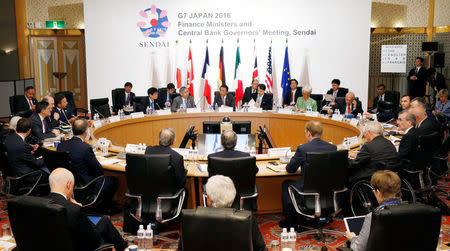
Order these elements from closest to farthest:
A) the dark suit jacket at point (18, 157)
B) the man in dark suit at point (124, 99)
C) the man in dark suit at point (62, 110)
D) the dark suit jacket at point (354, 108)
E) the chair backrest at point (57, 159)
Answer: the chair backrest at point (57, 159) < the dark suit jacket at point (18, 157) < the man in dark suit at point (62, 110) < the dark suit jacket at point (354, 108) < the man in dark suit at point (124, 99)

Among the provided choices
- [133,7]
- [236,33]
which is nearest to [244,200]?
[236,33]

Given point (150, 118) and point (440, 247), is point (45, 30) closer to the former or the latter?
point (150, 118)

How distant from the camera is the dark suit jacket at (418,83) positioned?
12680 mm

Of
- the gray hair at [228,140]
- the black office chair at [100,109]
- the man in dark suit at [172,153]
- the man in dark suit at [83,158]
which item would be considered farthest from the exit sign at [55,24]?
the gray hair at [228,140]

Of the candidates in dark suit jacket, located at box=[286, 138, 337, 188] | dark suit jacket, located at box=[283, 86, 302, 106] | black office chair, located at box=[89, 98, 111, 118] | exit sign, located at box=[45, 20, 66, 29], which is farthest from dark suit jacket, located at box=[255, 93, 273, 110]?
exit sign, located at box=[45, 20, 66, 29]

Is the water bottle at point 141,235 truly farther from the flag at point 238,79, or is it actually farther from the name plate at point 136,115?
the flag at point 238,79

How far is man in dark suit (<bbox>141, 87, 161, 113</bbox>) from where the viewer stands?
32.2 feet

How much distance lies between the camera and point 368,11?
474 inches

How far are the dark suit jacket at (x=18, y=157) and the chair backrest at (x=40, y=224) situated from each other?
2845 mm

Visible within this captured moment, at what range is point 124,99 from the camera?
10523 millimetres

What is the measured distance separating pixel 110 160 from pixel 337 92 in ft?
21.8

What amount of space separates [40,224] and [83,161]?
2.20m

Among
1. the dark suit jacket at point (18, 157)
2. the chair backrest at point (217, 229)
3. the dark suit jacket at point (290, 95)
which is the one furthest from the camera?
the dark suit jacket at point (290, 95)

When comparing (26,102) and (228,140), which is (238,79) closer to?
(26,102)
